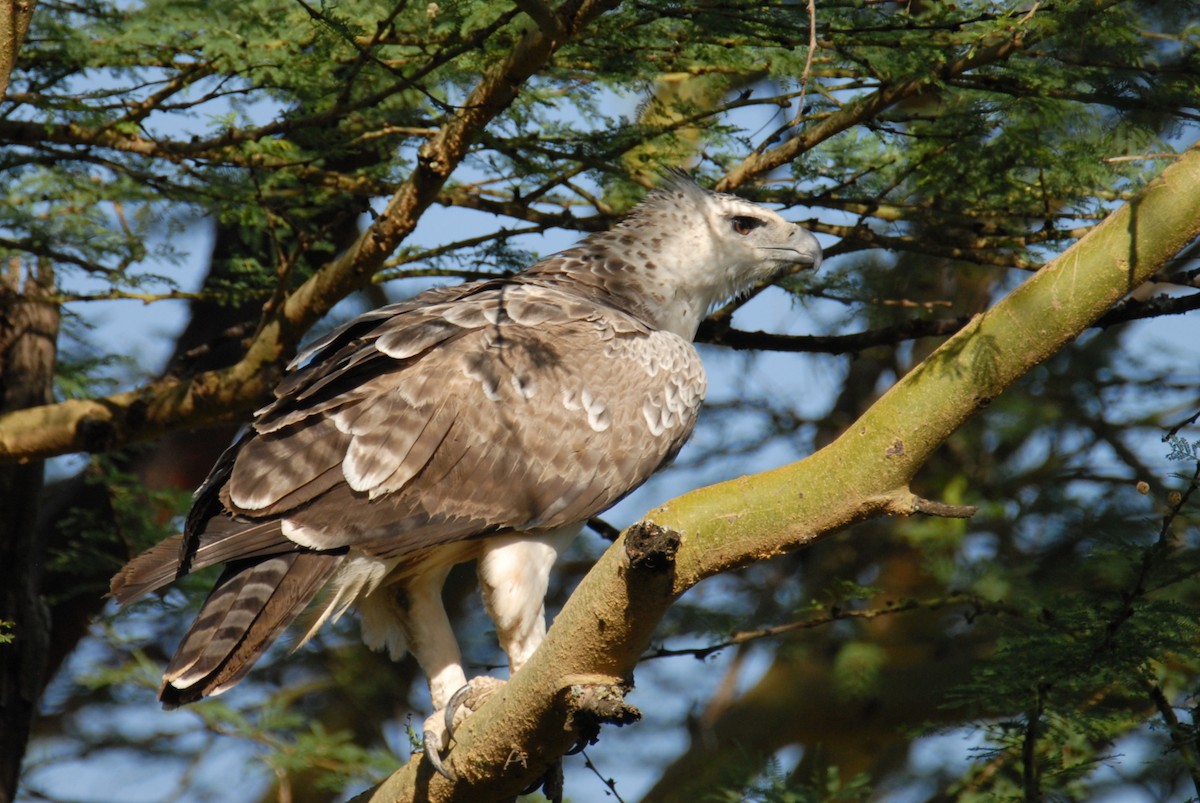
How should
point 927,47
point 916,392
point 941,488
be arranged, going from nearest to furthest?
point 916,392 < point 927,47 < point 941,488

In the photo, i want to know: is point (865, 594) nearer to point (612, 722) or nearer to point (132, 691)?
point (612, 722)

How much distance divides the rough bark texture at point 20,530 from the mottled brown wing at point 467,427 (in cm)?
255

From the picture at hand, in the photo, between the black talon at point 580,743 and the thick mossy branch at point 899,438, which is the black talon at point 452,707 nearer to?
the black talon at point 580,743

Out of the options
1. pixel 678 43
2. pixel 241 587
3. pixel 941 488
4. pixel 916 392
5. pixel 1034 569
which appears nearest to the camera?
pixel 916 392

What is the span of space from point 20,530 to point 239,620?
11.9 feet

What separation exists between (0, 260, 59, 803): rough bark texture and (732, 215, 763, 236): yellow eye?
12.4 ft

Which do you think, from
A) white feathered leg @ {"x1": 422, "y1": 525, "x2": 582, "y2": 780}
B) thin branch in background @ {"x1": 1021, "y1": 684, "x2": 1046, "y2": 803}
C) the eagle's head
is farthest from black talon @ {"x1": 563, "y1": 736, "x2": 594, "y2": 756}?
the eagle's head

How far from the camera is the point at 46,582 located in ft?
29.0

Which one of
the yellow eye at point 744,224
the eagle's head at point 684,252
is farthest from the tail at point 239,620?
the yellow eye at point 744,224

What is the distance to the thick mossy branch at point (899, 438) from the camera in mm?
3840

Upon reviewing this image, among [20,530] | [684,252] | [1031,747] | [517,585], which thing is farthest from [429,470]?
[20,530]

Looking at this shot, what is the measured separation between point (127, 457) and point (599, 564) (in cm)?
585

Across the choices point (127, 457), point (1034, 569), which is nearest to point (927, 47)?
point (1034, 569)

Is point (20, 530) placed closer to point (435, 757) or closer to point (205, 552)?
point (205, 552)
